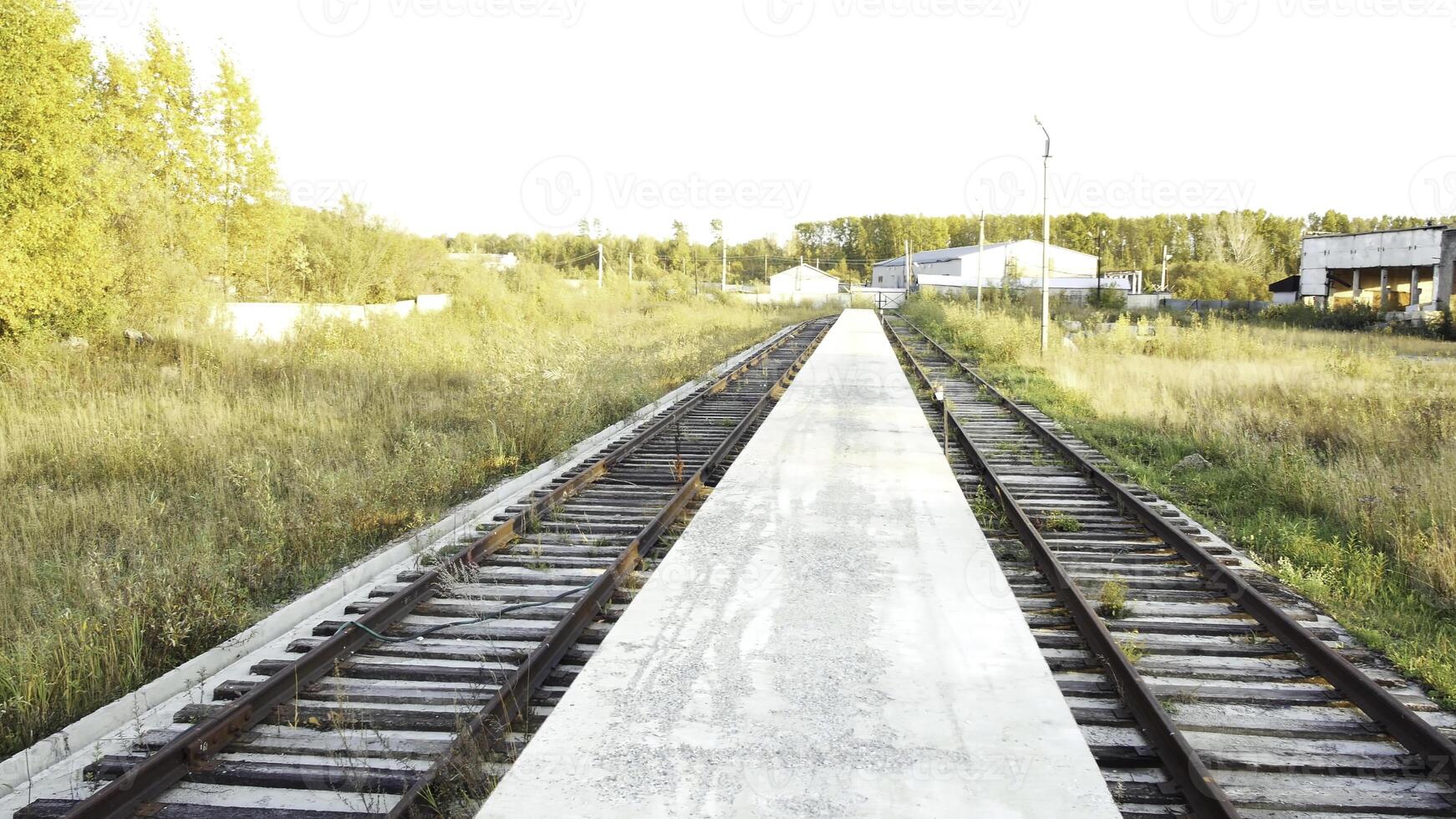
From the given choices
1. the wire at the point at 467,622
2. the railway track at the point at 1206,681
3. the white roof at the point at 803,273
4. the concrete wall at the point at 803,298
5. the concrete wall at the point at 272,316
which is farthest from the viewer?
the white roof at the point at 803,273

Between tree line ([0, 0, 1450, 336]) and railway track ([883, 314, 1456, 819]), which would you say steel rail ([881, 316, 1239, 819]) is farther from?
tree line ([0, 0, 1450, 336])

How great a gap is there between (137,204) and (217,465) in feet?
42.6

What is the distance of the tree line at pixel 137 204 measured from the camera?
14148 mm

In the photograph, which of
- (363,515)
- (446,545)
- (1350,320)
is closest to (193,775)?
(446,545)

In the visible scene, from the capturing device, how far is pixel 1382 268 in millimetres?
46719

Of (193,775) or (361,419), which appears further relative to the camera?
(361,419)

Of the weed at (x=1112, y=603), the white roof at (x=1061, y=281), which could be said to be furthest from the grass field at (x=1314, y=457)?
the white roof at (x=1061, y=281)

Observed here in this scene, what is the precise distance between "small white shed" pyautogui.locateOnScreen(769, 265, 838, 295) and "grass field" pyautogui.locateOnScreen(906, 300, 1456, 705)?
220 ft

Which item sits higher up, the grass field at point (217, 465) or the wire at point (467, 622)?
the grass field at point (217, 465)

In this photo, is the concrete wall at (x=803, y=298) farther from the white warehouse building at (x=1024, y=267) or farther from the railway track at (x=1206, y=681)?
the railway track at (x=1206, y=681)

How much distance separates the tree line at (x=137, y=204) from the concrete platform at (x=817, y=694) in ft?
45.6

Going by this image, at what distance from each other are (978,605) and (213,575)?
5.16 meters

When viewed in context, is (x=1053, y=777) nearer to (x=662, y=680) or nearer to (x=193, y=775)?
(x=662, y=680)

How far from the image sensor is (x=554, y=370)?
45.6ft
